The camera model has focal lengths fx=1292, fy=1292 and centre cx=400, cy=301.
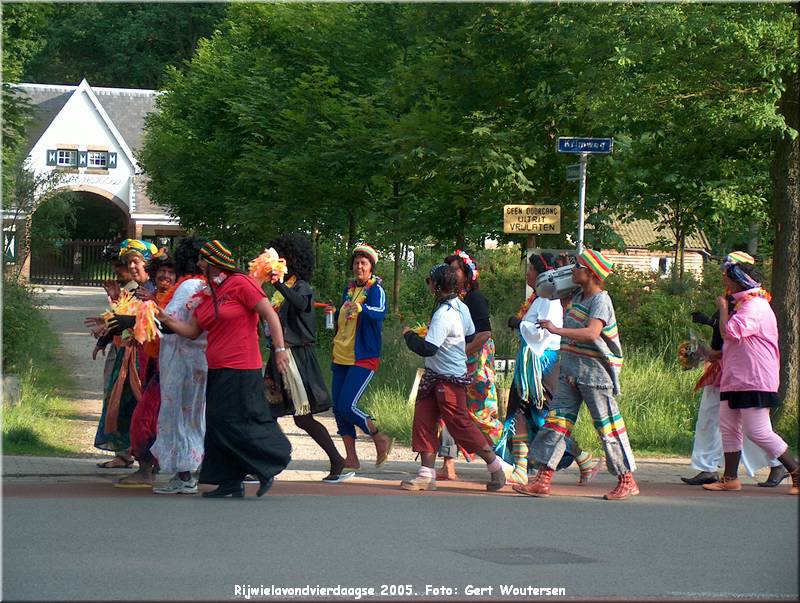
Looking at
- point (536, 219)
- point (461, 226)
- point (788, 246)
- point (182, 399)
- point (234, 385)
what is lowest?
point (182, 399)

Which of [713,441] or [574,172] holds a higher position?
[574,172]

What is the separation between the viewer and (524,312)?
1125 centimetres

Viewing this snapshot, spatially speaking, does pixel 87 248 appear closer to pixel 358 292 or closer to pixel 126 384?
pixel 358 292

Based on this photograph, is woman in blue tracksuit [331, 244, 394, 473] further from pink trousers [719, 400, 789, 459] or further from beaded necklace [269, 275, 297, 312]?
pink trousers [719, 400, 789, 459]

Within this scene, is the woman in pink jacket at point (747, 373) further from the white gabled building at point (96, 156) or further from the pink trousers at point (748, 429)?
the white gabled building at point (96, 156)

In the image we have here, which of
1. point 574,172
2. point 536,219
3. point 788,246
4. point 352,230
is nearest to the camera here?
point 788,246

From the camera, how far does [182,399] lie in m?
9.81

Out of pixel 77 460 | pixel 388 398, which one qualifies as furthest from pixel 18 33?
pixel 77 460

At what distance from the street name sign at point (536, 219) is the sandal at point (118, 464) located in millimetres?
5645

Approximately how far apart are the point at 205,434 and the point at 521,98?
31.4ft

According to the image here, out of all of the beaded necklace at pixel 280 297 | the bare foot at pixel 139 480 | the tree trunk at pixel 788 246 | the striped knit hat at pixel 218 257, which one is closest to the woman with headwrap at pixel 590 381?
the beaded necklace at pixel 280 297

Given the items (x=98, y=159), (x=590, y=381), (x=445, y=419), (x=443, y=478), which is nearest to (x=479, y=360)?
(x=445, y=419)

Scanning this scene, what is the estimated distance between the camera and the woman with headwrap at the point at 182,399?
31.9 ft

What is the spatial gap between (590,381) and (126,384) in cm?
379
